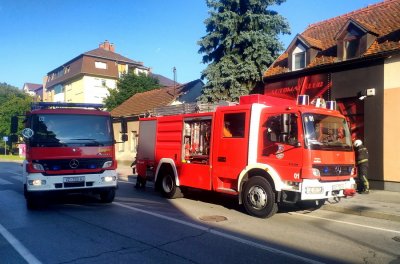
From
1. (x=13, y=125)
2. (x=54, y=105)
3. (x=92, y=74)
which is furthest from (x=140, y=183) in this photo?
(x=92, y=74)

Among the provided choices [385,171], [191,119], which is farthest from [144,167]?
[385,171]

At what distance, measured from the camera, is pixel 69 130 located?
9.46 meters

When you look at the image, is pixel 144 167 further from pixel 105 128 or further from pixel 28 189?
pixel 28 189

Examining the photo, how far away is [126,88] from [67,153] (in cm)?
3445

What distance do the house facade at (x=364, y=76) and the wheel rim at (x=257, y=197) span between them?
7.45 metres

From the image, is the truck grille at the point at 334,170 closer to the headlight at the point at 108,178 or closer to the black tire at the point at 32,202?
the headlight at the point at 108,178

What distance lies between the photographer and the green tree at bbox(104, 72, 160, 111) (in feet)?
138

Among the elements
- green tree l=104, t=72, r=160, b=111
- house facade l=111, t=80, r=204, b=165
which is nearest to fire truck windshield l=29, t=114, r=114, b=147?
house facade l=111, t=80, r=204, b=165

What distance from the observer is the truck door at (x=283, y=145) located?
811 centimetres

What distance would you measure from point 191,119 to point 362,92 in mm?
7825

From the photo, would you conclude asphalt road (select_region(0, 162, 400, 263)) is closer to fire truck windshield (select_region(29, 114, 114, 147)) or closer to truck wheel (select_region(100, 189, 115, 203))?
truck wheel (select_region(100, 189, 115, 203))

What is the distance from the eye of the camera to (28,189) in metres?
8.67

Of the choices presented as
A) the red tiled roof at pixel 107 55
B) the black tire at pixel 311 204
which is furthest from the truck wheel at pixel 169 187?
the red tiled roof at pixel 107 55

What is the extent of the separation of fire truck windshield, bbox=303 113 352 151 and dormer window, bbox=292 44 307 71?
9.57 m
